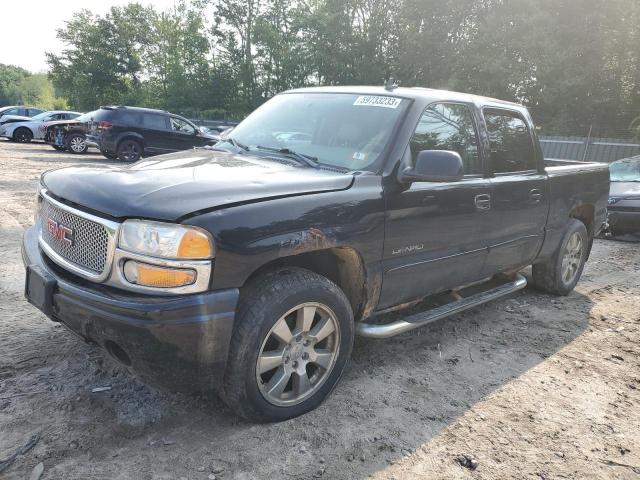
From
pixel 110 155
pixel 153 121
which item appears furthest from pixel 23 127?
pixel 153 121

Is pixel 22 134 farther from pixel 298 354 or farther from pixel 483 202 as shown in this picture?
pixel 298 354

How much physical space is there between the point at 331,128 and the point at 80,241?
1.75 meters

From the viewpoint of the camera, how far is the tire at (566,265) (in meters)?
5.00

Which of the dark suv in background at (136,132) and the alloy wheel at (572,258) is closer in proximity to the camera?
the alloy wheel at (572,258)

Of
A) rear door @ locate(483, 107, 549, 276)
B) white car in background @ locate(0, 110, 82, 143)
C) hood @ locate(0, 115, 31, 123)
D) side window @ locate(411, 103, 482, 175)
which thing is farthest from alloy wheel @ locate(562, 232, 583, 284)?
hood @ locate(0, 115, 31, 123)

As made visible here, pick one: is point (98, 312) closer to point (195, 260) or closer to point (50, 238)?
point (195, 260)

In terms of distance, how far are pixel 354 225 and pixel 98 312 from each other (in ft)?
4.52

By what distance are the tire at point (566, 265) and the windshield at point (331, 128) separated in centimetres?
269

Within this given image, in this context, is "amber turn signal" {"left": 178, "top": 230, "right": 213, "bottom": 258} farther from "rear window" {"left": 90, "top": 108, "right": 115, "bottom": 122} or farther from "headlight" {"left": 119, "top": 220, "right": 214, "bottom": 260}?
"rear window" {"left": 90, "top": 108, "right": 115, "bottom": 122}

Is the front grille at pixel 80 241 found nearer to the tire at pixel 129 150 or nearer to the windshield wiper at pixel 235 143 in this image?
the windshield wiper at pixel 235 143

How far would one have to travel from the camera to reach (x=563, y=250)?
4977 millimetres

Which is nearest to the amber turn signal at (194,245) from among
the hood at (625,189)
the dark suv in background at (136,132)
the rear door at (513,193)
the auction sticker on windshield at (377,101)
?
the auction sticker on windshield at (377,101)

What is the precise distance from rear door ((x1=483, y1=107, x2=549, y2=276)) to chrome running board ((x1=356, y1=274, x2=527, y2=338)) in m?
0.18

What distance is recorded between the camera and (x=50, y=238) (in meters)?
2.79
